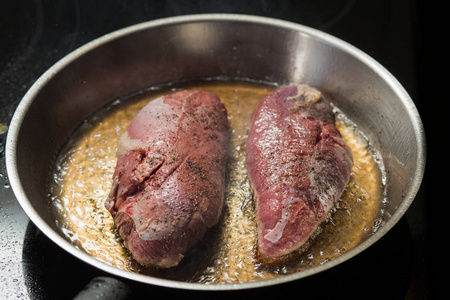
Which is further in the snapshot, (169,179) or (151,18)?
(151,18)

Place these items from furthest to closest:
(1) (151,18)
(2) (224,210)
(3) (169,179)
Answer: (1) (151,18)
(2) (224,210)
(3) (169,179)

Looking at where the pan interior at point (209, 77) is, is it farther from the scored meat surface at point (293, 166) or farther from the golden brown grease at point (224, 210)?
the scored meat surface at point (293, 166)

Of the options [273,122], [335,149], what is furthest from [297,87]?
[335,149]

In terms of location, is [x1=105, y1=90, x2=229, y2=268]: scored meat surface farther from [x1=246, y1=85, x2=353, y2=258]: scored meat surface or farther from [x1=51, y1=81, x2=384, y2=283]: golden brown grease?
[x1=246, y1=85, x2=353, y2=258]: scored meat surface

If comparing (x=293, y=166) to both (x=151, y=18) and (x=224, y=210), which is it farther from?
(x=151, y=18)

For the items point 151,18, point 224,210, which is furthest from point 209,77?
point 224,210

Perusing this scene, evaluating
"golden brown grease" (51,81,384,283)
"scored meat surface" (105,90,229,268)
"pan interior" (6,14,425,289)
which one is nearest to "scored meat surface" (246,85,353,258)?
"golden brown grease" (51,81,384,283)
